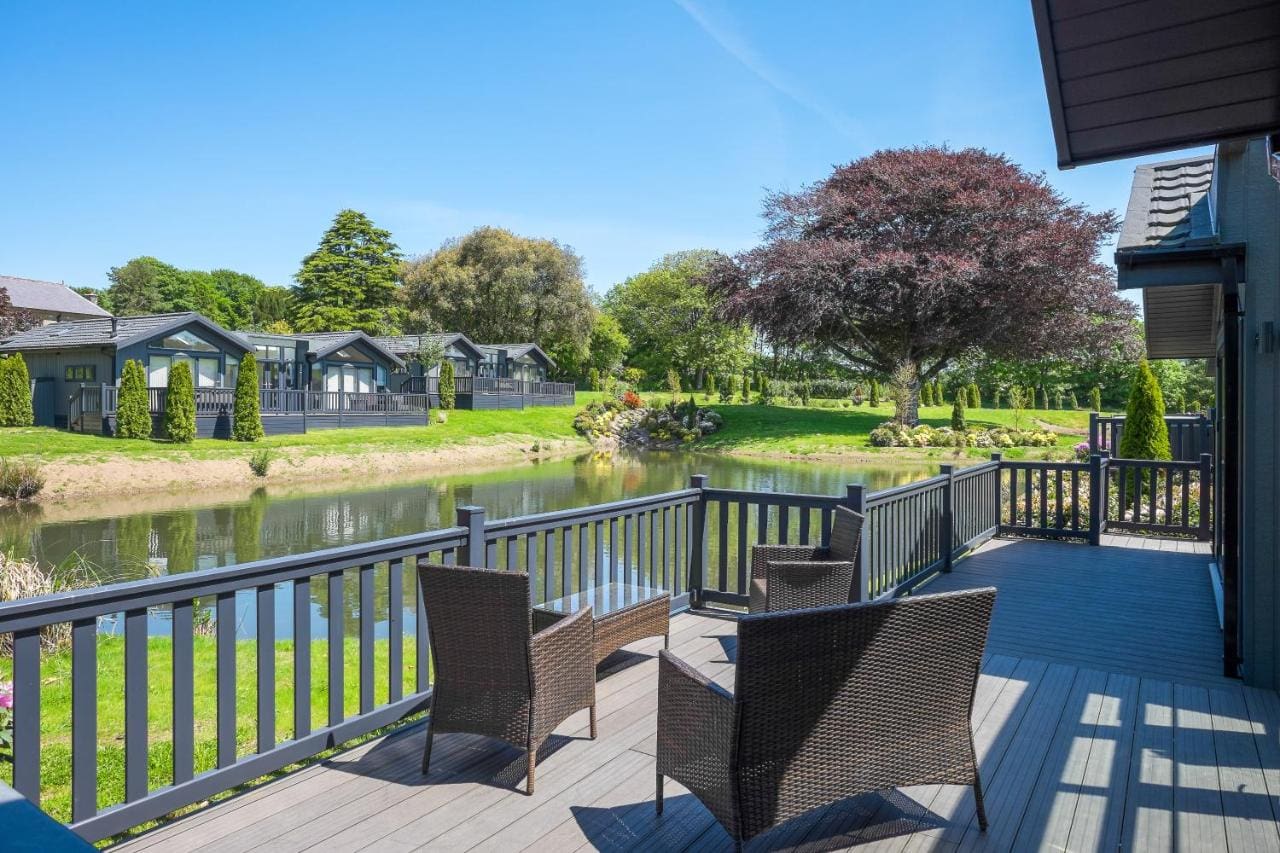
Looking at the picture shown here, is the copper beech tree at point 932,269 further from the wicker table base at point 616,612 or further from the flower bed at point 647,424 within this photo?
the wicker table base at point 616,612

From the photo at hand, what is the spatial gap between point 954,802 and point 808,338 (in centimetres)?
2571

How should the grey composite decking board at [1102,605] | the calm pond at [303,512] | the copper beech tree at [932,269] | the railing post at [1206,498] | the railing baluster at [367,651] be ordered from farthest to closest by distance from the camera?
the copper beech tree at [932,269]
the calm pond at [303,512]
the railing post at [1206,498]
the grey composite decking board at [1102,605]
the railing baluster at [367,651]

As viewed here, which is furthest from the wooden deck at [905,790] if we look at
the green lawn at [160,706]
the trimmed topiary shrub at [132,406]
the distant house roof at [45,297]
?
the distant house roof at [45,297]

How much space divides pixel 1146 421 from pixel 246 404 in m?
20.9

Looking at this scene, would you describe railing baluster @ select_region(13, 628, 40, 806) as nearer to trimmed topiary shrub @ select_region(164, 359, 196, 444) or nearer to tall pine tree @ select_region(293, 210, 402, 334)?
trimmed topiary shrub @ select_region(164, 359, 196, 444)

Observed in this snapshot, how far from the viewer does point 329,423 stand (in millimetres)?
26203

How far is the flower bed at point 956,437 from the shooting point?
2500 cm

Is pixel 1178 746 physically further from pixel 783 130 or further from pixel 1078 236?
pixel 1078 236

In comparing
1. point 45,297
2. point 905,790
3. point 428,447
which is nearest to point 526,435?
point 428,447

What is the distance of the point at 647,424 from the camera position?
1283 inches

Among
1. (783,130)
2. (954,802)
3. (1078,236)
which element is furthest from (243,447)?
(1078,236)

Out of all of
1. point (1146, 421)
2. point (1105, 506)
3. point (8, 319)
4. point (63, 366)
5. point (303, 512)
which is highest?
point (8, 319)

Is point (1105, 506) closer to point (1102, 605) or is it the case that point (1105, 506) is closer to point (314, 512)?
point (1102, 605)

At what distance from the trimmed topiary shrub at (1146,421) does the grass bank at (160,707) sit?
9.72 metres
